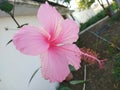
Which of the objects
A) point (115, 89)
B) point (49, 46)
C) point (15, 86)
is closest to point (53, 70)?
point (49, 46)

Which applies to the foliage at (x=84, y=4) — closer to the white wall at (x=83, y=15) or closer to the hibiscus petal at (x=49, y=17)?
the white wall at (x=83, y=15)

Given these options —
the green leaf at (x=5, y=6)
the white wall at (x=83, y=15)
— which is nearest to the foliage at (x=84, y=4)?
the white wall at (x=83, y=15)

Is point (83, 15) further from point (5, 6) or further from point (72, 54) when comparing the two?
point (72, 54)

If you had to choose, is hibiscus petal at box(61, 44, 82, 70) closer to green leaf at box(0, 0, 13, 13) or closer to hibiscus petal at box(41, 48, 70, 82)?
hibiscus petal at box(41, 48, 70, 82)

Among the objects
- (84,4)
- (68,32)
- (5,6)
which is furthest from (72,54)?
(84,4)

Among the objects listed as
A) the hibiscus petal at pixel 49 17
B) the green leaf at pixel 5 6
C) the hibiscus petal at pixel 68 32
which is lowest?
the green leaf at pixel 5 6

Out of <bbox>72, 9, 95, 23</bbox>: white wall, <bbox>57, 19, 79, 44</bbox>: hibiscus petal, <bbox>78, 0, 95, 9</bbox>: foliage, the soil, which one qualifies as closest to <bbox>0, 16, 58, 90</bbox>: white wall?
the soil

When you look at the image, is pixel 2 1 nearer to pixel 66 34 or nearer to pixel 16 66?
pixel 66 34
